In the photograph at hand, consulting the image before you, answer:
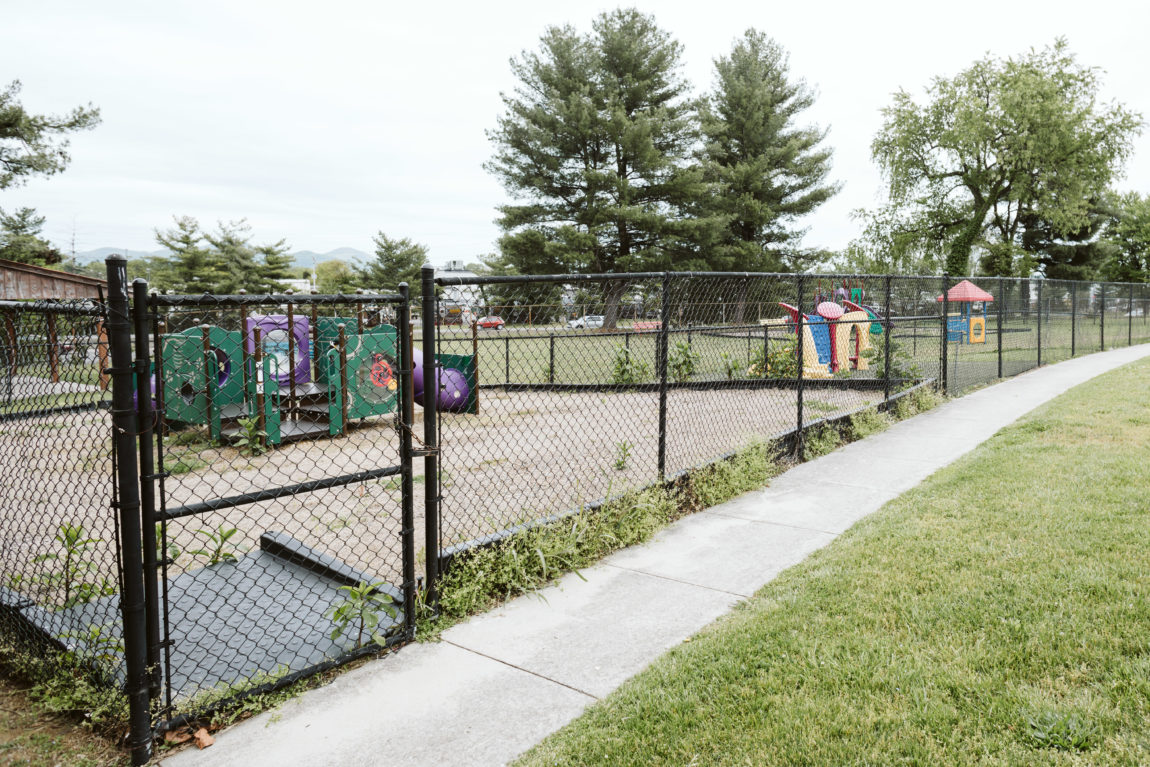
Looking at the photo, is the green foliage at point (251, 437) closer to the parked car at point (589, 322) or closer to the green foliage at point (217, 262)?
the parked car at point (589, 322)

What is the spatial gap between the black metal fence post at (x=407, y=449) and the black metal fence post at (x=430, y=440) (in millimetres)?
103

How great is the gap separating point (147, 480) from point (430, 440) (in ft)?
3.94

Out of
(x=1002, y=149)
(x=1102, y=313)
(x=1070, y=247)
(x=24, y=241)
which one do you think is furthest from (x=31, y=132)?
(x=1070, y=247)

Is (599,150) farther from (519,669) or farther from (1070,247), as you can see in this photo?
(1070,247)

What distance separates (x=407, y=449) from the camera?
125 inches

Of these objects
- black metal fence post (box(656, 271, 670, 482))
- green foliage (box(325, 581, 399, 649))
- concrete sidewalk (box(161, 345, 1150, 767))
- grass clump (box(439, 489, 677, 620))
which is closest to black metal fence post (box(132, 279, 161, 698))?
concrete sidewalk (box(161, 345, 1150, 767))

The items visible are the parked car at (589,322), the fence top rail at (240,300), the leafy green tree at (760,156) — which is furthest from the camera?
the leafy green tree at (760,156)

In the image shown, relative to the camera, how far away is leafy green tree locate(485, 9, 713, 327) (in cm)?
3108

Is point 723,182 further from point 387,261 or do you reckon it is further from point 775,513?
point 775,513

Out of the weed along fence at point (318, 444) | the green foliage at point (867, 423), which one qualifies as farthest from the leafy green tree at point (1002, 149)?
the green foliage at point (867, 423)

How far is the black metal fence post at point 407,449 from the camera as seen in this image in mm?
3180

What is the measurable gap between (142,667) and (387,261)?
56.1 meters

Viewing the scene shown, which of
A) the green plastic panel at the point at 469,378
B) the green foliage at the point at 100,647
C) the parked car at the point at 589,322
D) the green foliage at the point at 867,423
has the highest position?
the parked car at the point at 589,322

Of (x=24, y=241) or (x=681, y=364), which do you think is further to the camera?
(x=24, y=241)
